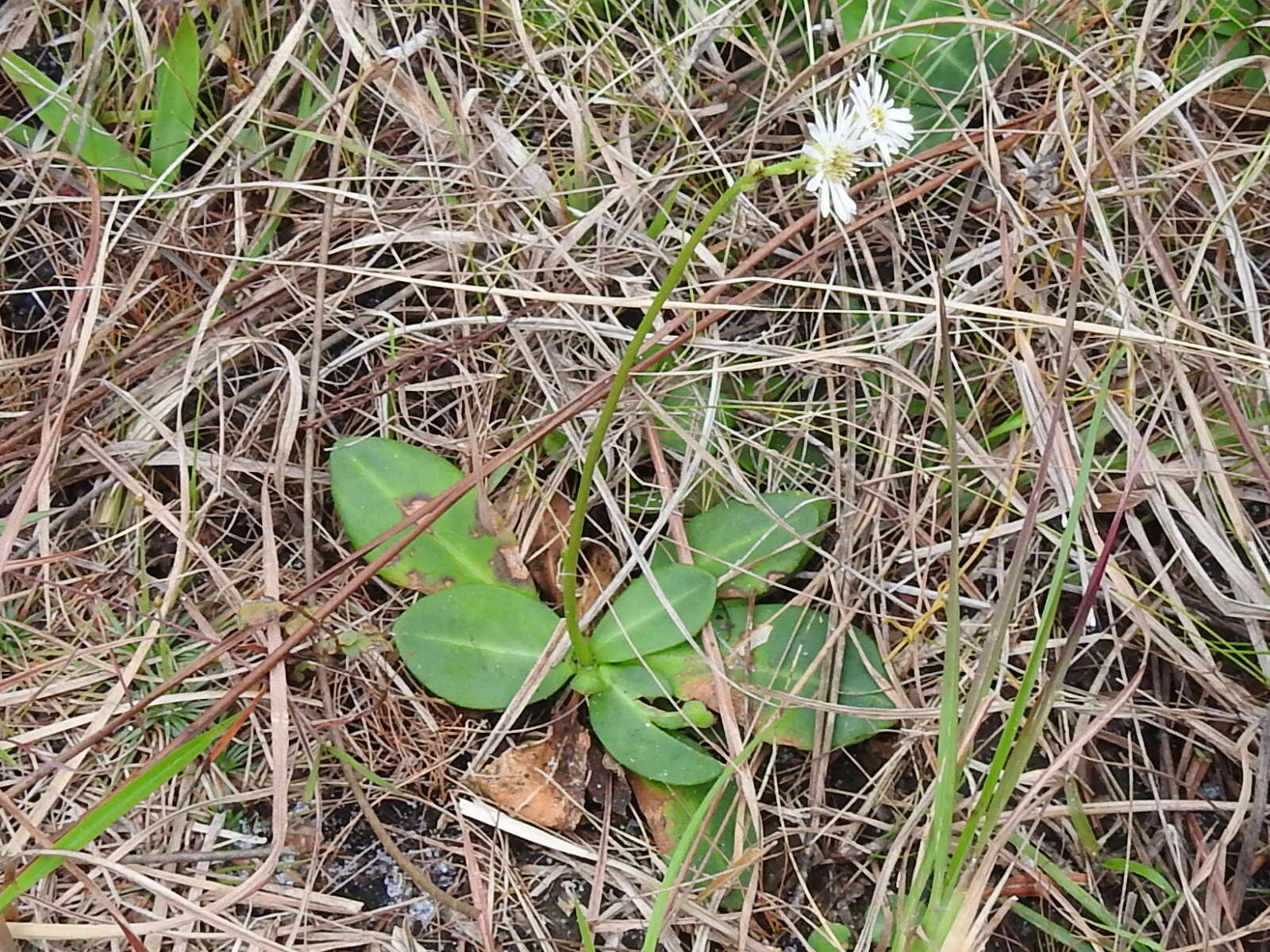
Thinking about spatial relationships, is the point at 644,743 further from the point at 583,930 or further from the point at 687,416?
the point at 687,416

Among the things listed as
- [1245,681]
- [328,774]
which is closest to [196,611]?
[328,774]

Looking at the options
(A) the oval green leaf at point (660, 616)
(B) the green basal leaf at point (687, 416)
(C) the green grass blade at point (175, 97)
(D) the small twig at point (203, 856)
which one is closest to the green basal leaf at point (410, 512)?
(A) the oval green leaf at point (660, 616)

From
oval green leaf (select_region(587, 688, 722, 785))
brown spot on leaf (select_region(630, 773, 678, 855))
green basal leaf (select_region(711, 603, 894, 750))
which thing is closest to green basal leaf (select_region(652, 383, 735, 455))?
green basal leaf (select_region(711, 603, 894, 750))

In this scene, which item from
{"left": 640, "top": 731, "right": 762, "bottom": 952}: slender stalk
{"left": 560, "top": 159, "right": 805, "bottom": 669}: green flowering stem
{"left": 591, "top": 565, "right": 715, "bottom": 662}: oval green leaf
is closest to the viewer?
{"left": 560, "top": 159, "right": 805, "bottom": 669}: green flowering stem

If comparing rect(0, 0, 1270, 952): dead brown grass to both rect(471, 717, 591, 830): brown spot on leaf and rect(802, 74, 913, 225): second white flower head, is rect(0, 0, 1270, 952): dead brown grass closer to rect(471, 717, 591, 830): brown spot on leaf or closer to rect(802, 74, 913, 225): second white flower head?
rect(471, 717, 591, 830): brown spot on leaf

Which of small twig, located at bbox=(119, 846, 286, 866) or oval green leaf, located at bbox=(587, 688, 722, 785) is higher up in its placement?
oval green leaf, located at bbox=(587, 688, 722, 785)

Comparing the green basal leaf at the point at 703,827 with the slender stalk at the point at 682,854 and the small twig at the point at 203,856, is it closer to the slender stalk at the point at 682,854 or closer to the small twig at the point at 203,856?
the slender stalk at the point at 682,854

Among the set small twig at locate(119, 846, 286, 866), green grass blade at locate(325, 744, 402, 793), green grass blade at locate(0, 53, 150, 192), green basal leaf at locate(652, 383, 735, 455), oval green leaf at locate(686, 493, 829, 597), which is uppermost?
green grass blade at locate(0, 53, 150, 192)

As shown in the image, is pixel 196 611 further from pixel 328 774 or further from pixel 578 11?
pixel 578 11
